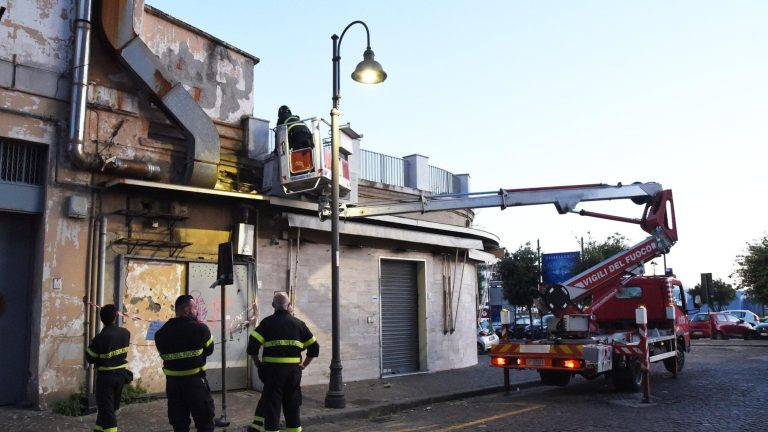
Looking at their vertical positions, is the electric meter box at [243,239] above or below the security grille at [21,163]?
below

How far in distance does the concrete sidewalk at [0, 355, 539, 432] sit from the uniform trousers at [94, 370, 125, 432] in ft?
5.12

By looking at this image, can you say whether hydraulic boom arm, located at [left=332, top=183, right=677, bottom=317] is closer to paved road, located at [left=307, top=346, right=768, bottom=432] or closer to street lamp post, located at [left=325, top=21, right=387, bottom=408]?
street lamp post, located at [left=325, top=21, right=387, bottom=408]

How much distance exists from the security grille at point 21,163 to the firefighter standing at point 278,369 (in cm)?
560

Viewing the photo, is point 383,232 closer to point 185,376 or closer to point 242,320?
point 242,320

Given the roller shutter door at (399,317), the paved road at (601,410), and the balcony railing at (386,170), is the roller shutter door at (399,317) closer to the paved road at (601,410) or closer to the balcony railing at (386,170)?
the balcony railing at (386,170)

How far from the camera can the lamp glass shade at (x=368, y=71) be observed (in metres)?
11.4

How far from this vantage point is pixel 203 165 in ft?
38.4

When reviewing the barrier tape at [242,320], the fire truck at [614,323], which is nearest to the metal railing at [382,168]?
the barrier tape at [242,320]

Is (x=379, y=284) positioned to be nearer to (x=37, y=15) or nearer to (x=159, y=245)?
(x=159, y=245)

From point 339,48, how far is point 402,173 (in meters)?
5.74

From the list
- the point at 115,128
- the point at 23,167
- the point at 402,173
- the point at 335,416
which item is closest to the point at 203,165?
the point at 115,128

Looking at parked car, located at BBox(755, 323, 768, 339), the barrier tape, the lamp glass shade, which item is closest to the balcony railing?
the lamp glass shade

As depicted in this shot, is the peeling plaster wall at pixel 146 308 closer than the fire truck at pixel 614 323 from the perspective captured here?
Yes

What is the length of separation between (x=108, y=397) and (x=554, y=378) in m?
9.43
